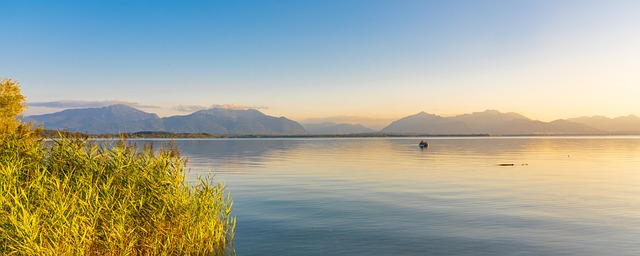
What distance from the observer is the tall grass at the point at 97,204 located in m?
16.2

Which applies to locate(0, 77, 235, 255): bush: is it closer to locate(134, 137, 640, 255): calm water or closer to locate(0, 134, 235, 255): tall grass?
locate(0, 134, 235, 255): tall grass

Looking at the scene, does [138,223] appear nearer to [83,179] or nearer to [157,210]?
[157,210]

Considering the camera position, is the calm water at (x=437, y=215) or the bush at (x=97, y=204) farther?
the calm water at (x=437, y=215)

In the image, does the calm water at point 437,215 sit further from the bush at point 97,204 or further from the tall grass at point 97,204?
the bush at point 97,204

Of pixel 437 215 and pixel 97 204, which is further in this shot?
pixel 437 215

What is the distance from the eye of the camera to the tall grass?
16.2 metres

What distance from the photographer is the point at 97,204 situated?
1889 centimetres

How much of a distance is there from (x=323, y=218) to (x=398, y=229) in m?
6.07

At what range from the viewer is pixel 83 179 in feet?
63.8

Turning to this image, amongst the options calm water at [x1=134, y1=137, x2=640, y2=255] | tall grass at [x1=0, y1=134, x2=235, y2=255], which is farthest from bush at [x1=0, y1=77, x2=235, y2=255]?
calm water at [x1=134, y1=137, x2=640, y2=255]

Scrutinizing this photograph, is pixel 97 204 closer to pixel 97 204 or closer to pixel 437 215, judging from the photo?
pixel 97 204

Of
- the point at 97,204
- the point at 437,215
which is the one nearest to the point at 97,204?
the point at 97,204

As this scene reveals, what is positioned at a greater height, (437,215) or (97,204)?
(97,204)

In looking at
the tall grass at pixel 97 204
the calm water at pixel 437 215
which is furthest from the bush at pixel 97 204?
the calm water at pixel 437 215
